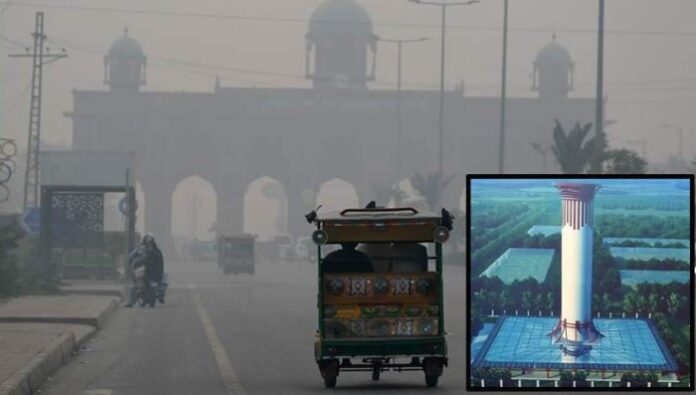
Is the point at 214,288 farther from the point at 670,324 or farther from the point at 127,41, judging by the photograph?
the point at 127,41

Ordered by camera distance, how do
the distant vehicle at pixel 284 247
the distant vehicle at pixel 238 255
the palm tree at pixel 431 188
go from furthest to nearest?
1. the distant vehicle at pixel 284 247
2. the palm tree at pixel 431 188
3. the distant vehicle at pixel 238 255

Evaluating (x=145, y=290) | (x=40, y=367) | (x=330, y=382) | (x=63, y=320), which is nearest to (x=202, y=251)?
(x=145, y=290)

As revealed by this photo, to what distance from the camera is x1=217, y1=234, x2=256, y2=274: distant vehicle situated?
61.3 meters

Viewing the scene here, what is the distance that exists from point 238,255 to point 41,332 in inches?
1664

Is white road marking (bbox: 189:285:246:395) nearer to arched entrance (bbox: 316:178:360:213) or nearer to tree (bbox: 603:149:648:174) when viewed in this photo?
tree (bbox: 603:149:648:174)

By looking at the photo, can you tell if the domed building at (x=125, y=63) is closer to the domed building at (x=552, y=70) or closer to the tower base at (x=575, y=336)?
the domed building at (x=552, y=70)

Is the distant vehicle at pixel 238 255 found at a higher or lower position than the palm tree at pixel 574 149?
lower

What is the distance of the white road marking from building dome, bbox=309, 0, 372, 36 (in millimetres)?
92703

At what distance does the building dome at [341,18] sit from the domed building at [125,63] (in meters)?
12.6

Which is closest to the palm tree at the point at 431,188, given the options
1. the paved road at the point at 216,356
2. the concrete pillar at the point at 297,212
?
the concrete pillar at the point at 297,212

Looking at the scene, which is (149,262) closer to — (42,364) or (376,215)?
(42,364)

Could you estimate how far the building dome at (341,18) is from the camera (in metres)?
119

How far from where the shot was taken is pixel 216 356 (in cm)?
1697

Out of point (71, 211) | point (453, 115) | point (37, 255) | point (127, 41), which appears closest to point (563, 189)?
point (37, 255)
